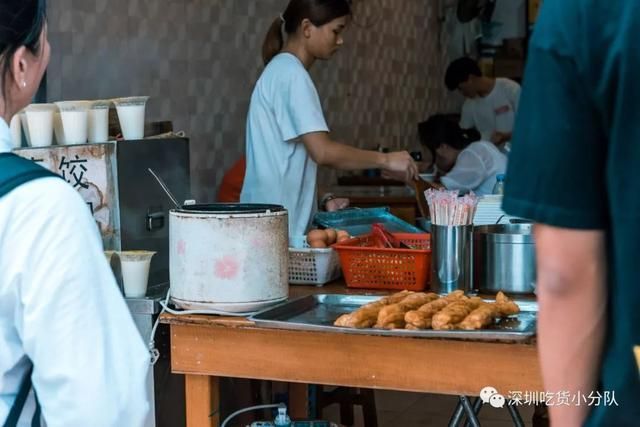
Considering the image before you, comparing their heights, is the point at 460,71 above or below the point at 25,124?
above

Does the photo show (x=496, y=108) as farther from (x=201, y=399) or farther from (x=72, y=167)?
(x=201, y=399)

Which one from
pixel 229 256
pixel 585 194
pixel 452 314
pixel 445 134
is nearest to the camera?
pixel 585 194

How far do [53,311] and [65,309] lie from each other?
2 centimetres

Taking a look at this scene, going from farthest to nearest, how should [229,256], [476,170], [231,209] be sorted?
[476,170] → [231,209] → [229,256]

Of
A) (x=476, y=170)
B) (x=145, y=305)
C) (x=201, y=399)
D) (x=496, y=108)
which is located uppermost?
(x=496, y=108)

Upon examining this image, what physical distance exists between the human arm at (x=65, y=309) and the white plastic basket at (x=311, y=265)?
74.9 inches

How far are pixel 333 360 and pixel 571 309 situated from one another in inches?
61.8

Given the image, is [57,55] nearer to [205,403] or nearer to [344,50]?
[205,403]

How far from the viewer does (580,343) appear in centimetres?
132

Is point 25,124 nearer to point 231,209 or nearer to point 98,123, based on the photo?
point 98,123

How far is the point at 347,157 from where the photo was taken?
4316mm

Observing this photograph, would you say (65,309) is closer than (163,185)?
Yes

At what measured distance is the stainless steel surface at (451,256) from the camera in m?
3.19

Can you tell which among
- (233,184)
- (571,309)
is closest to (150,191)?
(233,184)
